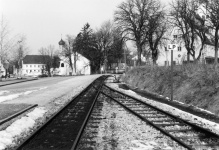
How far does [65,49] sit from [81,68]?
9.07 m

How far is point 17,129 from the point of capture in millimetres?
9703

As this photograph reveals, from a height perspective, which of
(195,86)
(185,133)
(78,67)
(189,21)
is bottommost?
(185,133)

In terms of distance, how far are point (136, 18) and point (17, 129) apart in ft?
179

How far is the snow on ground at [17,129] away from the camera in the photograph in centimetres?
815

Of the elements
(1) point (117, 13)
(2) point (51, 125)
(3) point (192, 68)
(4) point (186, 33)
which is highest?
(1) point (117, 13)

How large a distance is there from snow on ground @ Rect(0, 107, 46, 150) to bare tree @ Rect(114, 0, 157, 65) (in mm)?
50082

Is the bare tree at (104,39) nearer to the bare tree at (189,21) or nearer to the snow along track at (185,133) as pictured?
the bare tree at (189,21)

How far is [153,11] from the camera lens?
2441 inches

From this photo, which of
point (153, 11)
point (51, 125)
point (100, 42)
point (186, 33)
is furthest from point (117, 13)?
point (51, 125)

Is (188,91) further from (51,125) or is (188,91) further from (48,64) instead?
(48,64)

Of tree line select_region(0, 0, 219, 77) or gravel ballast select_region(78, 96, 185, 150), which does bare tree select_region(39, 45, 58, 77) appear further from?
gravel ballast select_region(78, 96, 185, 150)

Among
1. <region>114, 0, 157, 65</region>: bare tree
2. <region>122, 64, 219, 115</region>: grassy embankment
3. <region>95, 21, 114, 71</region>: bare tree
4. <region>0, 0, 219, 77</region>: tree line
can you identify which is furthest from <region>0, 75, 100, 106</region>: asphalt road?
<region>95, 21, 114, 71</region>: bare tree

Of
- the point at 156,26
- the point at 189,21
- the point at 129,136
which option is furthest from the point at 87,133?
the point at 156,26

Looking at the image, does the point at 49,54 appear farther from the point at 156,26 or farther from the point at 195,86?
the point at 195,86
